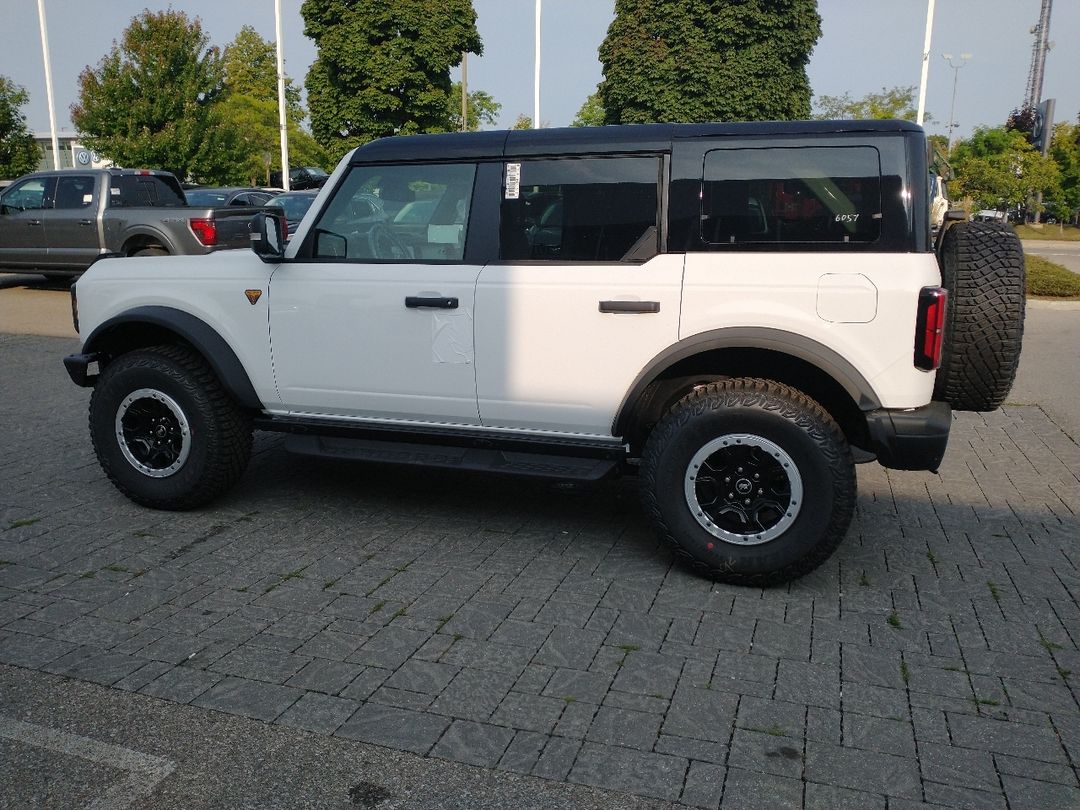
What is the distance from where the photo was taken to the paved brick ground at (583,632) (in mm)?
3023

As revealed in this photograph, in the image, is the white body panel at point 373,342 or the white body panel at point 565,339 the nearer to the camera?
the white body panel at point 565,339

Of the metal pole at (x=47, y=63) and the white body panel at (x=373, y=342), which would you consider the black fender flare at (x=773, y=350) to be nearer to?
the white body panel at (x=373, y=342)

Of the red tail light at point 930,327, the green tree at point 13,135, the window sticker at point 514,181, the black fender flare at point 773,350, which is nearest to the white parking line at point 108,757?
the black fender flare at point 773,350

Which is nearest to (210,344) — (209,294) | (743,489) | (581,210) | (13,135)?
(209,294)

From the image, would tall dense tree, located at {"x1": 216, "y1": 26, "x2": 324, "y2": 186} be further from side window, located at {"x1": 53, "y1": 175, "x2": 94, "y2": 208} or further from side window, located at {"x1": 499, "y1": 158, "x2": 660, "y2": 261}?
side window, located at {"x1": 499, "y1": 158, "x2": 660, "y2": 261}

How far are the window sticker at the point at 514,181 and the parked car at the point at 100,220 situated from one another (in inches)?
388

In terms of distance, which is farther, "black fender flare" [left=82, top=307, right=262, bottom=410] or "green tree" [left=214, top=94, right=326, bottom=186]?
"green tree" [left=214, top=94, right=326, bottom=186]

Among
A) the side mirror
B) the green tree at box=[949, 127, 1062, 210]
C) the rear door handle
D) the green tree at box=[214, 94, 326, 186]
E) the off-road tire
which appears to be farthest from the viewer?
the green tree at box=[214, 94, 326, 186]

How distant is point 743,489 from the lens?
4.27m

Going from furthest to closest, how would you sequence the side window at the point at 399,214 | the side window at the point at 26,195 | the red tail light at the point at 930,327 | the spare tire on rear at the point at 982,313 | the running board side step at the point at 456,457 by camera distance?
1. the side window at the point at 26,195
2. the side window at the point at 399,214
3. the running board side step at the point at 456,457
4. the spare tire on rear at the point at 982,313
5. the red tail light at the point at 930,327

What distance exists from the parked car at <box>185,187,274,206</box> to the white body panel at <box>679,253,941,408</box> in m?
14.7

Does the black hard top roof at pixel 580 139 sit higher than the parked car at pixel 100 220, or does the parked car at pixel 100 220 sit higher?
the black hard top roof at pixel 580 139

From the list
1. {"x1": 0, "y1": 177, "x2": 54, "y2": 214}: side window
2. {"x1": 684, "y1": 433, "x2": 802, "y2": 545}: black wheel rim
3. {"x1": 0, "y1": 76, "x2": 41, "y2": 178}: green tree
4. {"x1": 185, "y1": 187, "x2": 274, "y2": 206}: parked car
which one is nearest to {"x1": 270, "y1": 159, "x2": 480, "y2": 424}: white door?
{"x1": 684, "y1": 433, "x2": 802, "y2": 545}: black wheel rim

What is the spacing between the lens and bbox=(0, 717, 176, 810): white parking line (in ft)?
9.20
